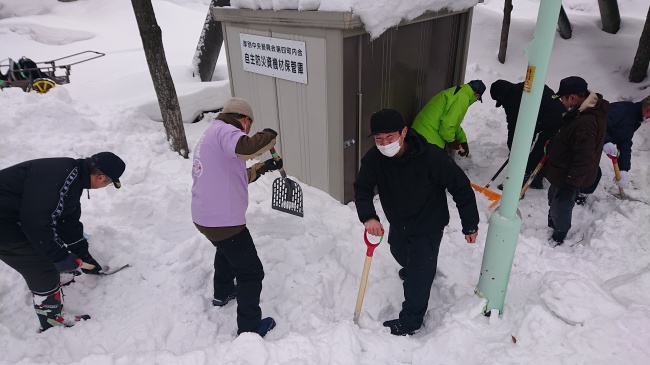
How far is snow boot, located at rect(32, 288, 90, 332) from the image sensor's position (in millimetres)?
3072

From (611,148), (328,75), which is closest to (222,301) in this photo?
(328,75)

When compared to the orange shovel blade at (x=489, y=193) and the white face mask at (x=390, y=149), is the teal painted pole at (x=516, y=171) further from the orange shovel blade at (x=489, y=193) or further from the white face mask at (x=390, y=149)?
the orange shovel blade at (x=489, y=193)

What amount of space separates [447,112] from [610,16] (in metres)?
A: 6.95

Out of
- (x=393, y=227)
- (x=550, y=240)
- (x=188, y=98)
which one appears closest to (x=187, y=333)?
(x=393, y=227)

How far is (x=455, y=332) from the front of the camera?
2.72 metres

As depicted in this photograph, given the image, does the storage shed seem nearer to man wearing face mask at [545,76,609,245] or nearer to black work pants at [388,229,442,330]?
black work pants at [388,229,442,330]

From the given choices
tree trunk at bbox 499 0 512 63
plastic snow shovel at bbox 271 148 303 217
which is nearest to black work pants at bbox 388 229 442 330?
plastic snow shovel at bbox 271 148 303 217

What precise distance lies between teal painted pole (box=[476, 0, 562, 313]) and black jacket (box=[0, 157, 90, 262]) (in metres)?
3.07

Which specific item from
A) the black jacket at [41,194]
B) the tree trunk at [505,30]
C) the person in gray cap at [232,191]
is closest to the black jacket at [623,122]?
the person in gray cap at [232,191]

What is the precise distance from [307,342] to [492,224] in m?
1.50

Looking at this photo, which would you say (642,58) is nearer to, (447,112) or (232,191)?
(447,112)

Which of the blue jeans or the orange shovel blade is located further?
the orange shovel blade

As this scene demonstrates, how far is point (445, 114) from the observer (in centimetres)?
477

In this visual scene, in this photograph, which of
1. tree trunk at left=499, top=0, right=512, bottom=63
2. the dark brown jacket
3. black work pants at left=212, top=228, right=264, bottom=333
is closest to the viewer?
black work pants at left=212, top=228, right=264, bottom=333
